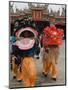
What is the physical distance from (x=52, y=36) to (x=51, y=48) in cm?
10

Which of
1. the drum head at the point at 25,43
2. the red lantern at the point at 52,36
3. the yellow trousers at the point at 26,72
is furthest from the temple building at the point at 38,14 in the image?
the yellow trousers at the point at 26,72

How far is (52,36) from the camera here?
1752mm

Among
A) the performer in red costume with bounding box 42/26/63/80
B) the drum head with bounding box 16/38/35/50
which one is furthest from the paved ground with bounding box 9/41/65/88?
the drum head with bounding box 16/38/35/50

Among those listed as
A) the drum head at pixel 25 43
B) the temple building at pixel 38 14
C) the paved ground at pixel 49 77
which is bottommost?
the paved ground at pixel 49 77

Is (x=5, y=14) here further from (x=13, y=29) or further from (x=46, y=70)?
(x=46, y=70)

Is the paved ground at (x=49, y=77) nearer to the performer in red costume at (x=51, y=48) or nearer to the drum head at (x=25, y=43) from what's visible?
the performer in red costume at (x=51, y=48)

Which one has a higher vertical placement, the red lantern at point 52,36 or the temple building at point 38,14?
the temple building at point 38,14

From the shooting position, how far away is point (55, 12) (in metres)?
1.75

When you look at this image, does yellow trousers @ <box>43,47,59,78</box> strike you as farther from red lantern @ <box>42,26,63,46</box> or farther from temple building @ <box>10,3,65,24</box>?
temple building @ <box>10,3,65,24</box>

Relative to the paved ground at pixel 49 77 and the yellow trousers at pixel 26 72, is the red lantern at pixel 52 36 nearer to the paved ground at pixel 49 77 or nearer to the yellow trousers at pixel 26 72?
the paved ground at pixel 49 77

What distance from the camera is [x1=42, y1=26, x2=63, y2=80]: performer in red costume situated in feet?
5.70

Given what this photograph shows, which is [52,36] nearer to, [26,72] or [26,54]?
[26,54]

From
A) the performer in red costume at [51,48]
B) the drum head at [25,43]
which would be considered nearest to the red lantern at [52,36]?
the performer in red costume at [51,48]

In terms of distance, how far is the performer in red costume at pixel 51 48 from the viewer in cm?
174
